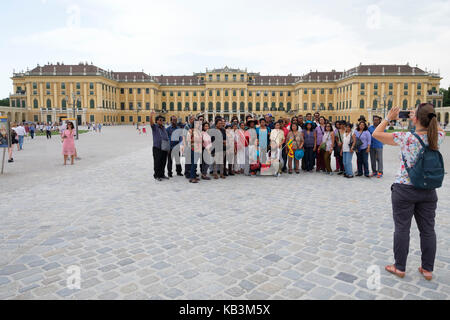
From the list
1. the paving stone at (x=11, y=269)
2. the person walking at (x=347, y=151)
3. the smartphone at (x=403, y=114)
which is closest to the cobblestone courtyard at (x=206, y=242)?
the paving stone at (x=11, y=269)

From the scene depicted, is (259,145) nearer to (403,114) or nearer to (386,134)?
(403,114)

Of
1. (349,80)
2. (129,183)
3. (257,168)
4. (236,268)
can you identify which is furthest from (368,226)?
(349,80)

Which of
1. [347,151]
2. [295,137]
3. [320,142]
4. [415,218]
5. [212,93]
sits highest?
[212,93]

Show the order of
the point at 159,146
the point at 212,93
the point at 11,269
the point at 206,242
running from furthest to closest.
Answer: the point at 212,93 < the point at 159,146 < the point at 206,242 < the point at 11,269

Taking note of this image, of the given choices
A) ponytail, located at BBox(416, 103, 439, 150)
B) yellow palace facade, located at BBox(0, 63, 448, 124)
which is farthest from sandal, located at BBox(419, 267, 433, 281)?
yellow palace facade, located at BBox(0, 63, 448, 124)

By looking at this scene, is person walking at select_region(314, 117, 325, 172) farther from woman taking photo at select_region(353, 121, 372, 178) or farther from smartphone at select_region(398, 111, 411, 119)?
smartphone at select_region(398, 111, 411, 119)

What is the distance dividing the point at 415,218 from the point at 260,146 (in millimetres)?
6464

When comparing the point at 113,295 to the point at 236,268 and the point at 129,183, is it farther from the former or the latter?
the point at 129,183

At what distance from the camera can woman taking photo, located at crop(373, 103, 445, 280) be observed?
3.07 metres

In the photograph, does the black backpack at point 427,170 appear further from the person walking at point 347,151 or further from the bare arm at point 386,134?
the person walking at point 347,151

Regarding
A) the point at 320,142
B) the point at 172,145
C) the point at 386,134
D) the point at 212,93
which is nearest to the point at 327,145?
the point at 320,142

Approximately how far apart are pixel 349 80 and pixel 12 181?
73694 millimetres

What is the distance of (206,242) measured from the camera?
4285mm

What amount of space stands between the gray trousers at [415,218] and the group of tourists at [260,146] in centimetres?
568
